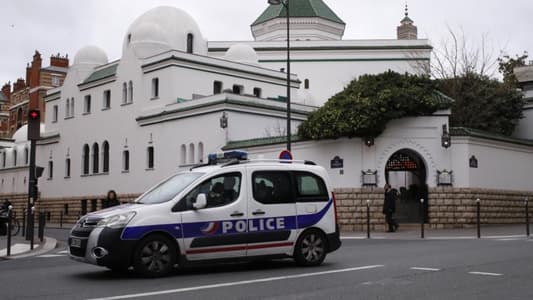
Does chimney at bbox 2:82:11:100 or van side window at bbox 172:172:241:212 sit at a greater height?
chimney at bbox 2:82:11:100

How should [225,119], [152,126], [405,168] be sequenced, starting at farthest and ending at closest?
[152,126] → [225,119] → [405,168]

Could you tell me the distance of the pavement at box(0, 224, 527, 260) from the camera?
1766cm

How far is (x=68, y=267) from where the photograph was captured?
1282cm

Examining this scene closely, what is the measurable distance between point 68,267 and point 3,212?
559 inches

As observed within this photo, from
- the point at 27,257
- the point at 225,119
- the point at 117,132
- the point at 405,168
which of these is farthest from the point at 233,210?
the point at 117,132

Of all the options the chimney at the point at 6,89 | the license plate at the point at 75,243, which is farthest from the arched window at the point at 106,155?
the chimney at the point at 6,89

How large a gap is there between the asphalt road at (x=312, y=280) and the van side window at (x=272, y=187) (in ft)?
4.12

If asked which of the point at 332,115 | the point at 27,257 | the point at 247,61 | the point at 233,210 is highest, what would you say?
the point at 247,61

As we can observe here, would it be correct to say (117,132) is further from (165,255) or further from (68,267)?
(165,255)

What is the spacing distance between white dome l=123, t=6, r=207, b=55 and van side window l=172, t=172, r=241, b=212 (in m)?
29.9

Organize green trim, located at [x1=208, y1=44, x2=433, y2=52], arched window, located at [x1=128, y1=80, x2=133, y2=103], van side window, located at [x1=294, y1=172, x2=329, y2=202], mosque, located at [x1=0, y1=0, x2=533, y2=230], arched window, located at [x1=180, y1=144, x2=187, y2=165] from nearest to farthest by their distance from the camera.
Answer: van side window, located at [x1=294, y1=172, x2=329, y2=202] < mosque, located at [x1=0, y1=0, x2=533, y2=230] < arched window, located at [x1=180, y1=144, x2=187, y2=165] < arched window, located at [x1=128, y1=80, x2=133, y2=103] < green trim, located at [x1=208, y1=44, x2=433, y2=52]

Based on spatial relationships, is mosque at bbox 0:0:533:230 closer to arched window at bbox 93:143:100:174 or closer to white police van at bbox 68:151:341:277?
arched window at bbox 93:143:100:174

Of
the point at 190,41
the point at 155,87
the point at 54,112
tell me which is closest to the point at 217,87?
the point at 155,87

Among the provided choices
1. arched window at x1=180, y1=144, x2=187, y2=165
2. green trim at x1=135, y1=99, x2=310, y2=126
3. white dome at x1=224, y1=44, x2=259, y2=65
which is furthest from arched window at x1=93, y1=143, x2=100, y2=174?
Answer: white dome at x1=224, y1=44, x2=259, y2=65
